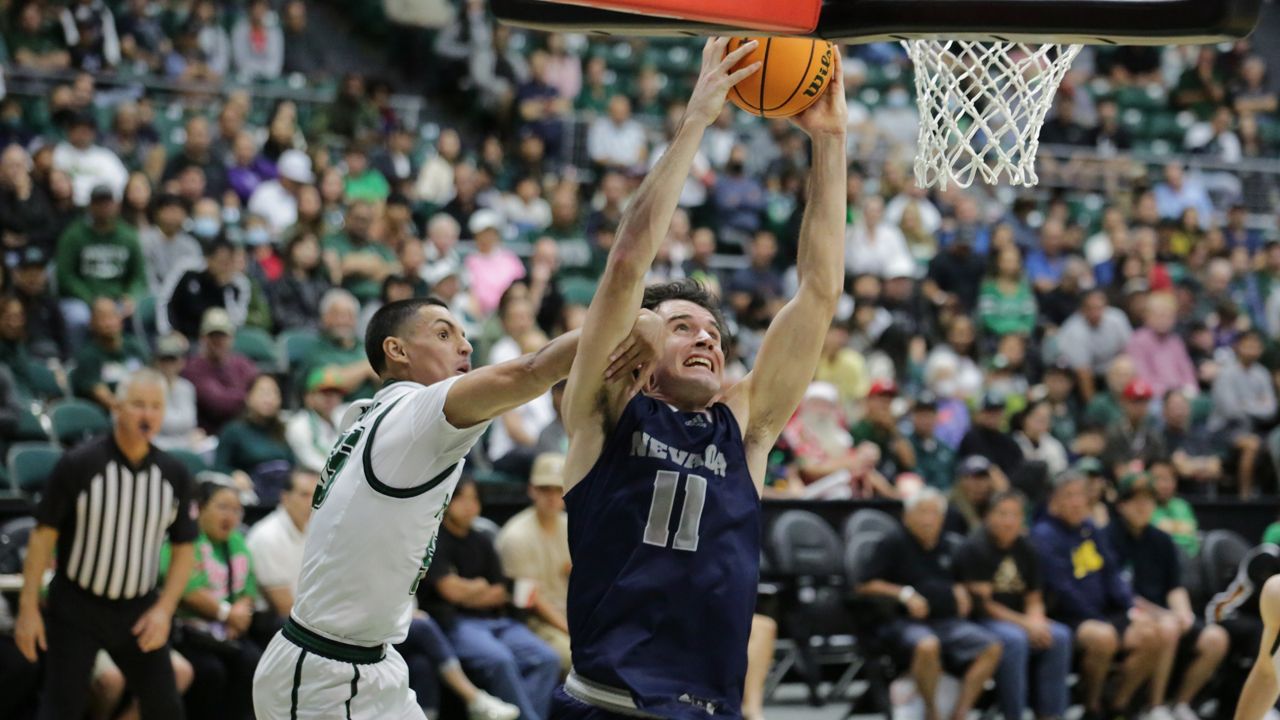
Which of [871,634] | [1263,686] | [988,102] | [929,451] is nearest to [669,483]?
[988,102]

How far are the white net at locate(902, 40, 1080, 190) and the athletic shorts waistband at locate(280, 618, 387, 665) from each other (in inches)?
89.0

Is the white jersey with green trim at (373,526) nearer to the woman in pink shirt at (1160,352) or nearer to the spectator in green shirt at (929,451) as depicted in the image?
the spectator in green shirt at (929,451)

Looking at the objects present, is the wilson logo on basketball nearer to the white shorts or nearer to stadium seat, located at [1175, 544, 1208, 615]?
the white shorts

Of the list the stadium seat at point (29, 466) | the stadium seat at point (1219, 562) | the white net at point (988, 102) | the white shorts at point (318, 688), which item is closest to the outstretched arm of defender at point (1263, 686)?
the white net at point (988, 102)

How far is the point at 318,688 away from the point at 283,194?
9.20 meters

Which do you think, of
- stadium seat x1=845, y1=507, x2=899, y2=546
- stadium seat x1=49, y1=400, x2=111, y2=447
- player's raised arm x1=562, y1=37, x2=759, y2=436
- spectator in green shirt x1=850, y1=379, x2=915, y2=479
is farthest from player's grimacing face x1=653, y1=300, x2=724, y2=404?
spectator in green shirt x1=850, y1=379, x2=915, y2=479

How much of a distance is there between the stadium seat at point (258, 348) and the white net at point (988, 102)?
23.4ft

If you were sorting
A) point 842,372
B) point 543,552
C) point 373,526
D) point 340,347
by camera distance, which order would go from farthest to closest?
1. point 842,372
2. point 340,347
3. point 543,552
4. point 373,526

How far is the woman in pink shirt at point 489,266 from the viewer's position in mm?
13266

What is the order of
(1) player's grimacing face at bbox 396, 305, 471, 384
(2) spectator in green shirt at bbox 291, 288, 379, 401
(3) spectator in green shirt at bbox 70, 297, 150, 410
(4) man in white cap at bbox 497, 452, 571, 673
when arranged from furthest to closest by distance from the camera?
(2) spectator in green shirt at bbox 291, 288, 379, 401 → (3) spectator in green shirt at bbox 70, 297, 150, 410 → (4) man in white cap at bbox 497, 452, 571, 673 → (1) player's grimacing face at bbox 396, 305, 471, 384

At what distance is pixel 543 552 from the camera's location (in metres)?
9.51

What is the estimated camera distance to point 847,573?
10.5 m

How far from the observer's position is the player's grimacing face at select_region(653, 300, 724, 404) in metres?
4.48

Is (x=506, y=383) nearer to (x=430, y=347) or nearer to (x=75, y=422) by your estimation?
(x=430, y=347)
